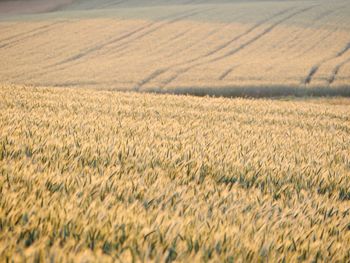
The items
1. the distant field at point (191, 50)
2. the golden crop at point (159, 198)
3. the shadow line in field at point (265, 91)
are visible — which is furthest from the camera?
the distant field at point (191, 50)

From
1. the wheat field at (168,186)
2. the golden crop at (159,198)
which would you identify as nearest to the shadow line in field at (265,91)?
the wheat field at (168,186)

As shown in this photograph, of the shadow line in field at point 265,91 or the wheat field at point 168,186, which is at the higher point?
the wheat field at point 168,186

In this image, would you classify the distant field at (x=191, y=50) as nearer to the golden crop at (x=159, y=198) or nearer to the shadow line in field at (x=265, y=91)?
the shadow line in field at (x=265, y=91)

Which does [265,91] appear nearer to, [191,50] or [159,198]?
[191,50]

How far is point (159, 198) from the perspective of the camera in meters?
2.64

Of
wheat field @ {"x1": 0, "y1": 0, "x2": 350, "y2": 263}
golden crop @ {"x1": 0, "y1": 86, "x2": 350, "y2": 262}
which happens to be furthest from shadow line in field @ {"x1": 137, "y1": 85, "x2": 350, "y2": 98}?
golden crop @ {"x1": 0, "y1": 86, "x2": 350, "y2": 262}

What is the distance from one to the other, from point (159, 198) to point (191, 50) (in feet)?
104

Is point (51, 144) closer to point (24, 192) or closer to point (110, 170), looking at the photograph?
point (110, 170)

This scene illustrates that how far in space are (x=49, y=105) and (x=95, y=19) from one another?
40.3 metres

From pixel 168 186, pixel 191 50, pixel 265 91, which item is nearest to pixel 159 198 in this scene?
pixel 168 186

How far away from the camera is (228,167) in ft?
12.5

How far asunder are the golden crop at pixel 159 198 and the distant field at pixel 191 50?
20137 mm

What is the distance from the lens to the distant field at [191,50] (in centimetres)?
2511

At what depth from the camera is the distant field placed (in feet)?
82.4
